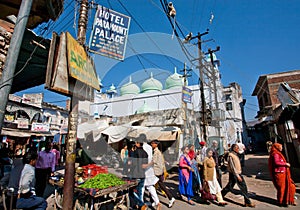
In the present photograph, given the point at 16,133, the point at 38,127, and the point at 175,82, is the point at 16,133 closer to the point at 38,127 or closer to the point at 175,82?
the point at 38,127

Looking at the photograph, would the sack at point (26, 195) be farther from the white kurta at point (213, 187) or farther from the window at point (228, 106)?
the window at point (228, 106)

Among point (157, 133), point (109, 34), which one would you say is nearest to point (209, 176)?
point (109, 34)

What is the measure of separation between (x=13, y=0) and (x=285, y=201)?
7804 mm

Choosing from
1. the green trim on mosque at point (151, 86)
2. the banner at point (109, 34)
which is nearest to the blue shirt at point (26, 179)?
the banner at point (109, 34)

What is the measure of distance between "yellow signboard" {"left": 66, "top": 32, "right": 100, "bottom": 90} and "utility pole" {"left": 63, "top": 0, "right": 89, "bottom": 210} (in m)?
0.32

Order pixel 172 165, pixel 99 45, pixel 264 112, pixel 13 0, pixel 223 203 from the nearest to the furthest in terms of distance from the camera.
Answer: pixel 13 0 < pixel 99 45 < pixel 223 203 < pixel 172 165 < pixel 264 112

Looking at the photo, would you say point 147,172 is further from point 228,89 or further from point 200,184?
point 228,89

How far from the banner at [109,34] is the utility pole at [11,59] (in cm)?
153

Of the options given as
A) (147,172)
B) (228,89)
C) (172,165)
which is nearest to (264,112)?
(228,89)

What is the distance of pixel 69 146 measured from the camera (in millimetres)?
3246

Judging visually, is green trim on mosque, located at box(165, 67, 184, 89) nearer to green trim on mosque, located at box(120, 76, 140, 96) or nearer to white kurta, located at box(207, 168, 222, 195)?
green trim on mosque, located at box(120, 76, 140, 96)

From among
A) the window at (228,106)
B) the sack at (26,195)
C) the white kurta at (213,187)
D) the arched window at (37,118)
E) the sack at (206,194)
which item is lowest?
the sack at (206,194)

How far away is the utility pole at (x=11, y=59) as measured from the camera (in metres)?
2.33

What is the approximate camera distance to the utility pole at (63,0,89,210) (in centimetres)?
310
